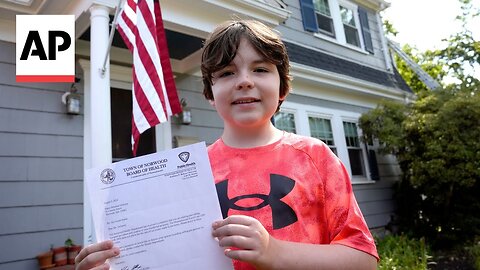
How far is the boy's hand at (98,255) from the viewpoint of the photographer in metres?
0.98

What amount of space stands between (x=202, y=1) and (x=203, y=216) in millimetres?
3489

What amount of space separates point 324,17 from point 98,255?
8.39 meters

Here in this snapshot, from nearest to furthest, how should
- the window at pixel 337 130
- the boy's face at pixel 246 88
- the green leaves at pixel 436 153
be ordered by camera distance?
1. the boy's face at pixel 246 88
2. the green leaves at pixel 436 153
3. the window at pixel 337 130

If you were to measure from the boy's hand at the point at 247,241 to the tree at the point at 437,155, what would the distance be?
6653 mm

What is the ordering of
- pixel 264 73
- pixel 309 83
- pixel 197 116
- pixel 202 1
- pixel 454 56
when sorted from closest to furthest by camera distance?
pixel 264 73 < pixel 202 1 < pixel 197 116 < pixel 309 83 < pixel 454 56

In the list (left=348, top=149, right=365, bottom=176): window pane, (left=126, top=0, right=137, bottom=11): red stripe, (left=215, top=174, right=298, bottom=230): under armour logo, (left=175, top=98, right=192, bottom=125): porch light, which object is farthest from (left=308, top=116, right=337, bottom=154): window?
(left=215, top=174, right=298, bottom=230): under armour logo

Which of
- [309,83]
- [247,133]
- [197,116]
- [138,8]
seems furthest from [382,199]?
[247,133]

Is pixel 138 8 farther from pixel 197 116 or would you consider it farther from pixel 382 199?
pixel 382 199

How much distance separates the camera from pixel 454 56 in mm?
14828

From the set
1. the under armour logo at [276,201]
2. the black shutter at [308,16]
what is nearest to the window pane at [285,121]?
the black shutter at [308,16]

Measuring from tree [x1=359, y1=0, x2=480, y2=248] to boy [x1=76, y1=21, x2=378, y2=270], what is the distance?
21.0 feet

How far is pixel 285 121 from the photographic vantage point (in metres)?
6.77

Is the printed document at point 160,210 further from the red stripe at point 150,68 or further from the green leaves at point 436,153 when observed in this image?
the green leaves at point 436,153

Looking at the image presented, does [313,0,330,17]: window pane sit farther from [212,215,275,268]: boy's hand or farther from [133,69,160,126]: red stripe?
[212,215,275,268]: boy's hand
